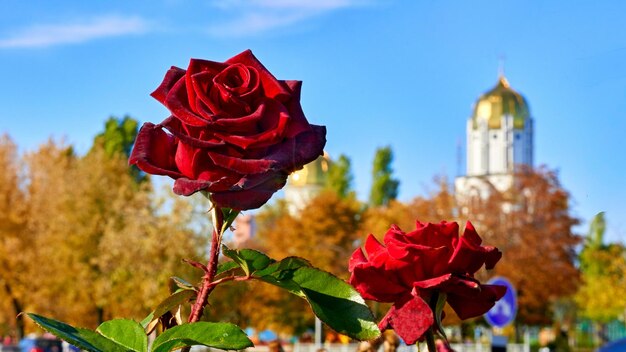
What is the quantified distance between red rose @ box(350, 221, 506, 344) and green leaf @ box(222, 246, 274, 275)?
0.42m

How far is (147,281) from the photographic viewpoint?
50.5 metres

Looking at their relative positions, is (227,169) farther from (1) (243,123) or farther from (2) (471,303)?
(2) (471,303)

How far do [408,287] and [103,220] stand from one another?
53.3m

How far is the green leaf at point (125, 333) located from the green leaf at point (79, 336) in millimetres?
11

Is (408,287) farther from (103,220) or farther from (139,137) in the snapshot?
(103,220)

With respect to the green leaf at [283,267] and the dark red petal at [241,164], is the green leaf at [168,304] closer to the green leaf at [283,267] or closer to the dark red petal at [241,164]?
the green leaf at [283,267]

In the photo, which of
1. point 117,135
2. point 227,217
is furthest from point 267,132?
point 117,135

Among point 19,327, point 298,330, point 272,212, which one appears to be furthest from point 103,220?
point 272,212

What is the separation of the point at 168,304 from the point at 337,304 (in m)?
0.28

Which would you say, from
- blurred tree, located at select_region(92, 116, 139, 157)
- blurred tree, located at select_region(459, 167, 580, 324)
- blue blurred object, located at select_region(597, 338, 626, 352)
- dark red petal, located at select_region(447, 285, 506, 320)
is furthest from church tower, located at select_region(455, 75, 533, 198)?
dark red petal, located at select_region(447, 285, 506, 320)

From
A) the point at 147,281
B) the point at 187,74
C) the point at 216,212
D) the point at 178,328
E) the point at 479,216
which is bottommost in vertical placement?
the point at 178,328

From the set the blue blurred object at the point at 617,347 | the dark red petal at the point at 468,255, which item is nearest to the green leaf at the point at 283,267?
the dark red petal at the point at 468,255

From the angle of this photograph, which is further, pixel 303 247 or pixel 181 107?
pixel 303 247

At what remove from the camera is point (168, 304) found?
6.95 feet
